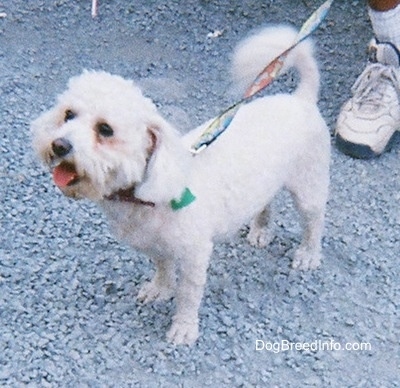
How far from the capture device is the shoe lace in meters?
2.31

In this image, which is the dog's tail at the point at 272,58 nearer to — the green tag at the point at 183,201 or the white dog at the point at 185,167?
the white dog at the point at 185,167

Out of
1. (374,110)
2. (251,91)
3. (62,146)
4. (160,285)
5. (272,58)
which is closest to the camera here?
(62,146)

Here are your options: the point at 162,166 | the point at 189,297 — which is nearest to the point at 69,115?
the point at 162,166

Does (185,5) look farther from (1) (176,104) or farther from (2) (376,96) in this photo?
(2) (376,96)

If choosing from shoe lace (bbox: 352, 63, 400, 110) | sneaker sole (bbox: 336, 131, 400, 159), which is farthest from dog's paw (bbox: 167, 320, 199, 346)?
shoe lace (bbox: 352, 63, 400, 110)

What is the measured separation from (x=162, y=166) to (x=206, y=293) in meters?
0.50

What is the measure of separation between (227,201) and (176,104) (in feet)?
3.02

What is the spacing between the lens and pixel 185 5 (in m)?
3.04

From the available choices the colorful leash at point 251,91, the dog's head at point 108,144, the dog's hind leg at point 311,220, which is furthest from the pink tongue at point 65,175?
the dog's hind leg at point 311,220

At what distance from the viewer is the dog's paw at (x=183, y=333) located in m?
1.65

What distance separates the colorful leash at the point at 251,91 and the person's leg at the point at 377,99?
673mm

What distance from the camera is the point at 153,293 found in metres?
1.75

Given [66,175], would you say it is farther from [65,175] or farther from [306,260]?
[306,260]

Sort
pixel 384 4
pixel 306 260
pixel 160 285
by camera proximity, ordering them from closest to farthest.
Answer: pixel 160 285, pixel 306 260, pixel 384 4
